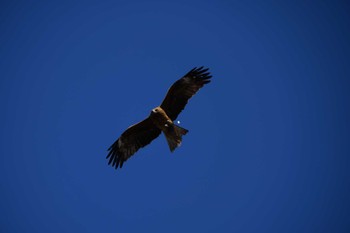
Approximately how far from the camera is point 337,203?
2758 cm

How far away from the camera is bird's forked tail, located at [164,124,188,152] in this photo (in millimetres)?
9805

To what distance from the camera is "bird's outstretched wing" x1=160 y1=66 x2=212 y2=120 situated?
32.9 ft

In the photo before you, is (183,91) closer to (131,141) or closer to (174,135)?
(174,135)

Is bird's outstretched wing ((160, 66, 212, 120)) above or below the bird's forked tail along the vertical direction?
above

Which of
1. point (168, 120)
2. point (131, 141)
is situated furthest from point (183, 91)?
point (131, 141)

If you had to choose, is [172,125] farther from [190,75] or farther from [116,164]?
[116,164]

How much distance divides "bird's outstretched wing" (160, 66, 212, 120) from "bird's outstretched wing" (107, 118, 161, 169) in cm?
70

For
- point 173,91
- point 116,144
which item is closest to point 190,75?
point 173,91

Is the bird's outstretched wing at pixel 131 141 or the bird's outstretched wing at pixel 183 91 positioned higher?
the bird's outstretched wing at pixel 183 91

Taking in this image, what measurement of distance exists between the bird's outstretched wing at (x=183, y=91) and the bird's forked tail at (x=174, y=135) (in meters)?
0.41

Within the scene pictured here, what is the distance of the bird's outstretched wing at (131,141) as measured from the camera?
10.5 m

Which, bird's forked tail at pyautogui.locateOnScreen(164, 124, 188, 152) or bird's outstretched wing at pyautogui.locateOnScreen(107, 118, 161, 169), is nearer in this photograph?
bird's forked tail at pyautogui.locateOnScreen(164, 124, 188, 152)

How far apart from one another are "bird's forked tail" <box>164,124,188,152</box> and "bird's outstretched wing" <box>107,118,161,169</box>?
60cm

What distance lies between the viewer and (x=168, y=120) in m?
9.76
